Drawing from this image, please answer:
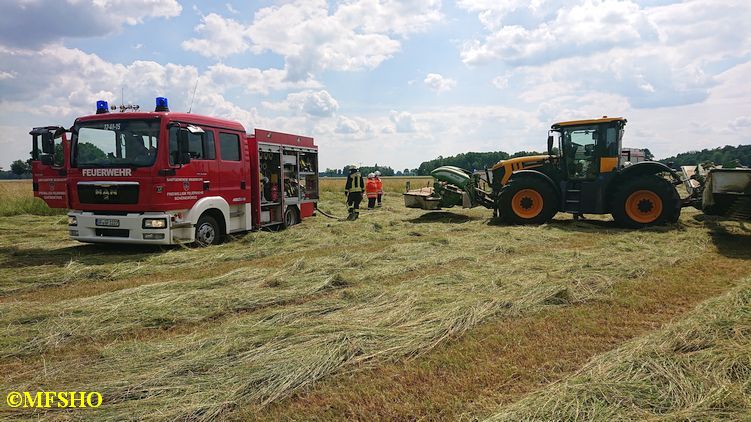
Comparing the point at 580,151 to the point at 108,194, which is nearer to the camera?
the point at 108,194

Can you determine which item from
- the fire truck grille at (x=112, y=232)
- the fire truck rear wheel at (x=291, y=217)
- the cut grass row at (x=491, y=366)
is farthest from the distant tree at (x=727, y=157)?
the fire truck grille at (x=112, y=232)

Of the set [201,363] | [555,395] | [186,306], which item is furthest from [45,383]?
[555,395]

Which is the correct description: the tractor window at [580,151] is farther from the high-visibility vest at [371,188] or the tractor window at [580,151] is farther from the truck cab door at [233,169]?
the truck cab door at [233,169]

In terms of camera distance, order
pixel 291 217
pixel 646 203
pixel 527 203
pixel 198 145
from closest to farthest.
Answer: pixel 198 145 < pixel 646 203 < pixel 527 203 < pixel 291 217

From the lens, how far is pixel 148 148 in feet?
24.5

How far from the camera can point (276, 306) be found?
15.2 feet

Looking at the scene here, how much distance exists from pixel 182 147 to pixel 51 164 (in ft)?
8.71

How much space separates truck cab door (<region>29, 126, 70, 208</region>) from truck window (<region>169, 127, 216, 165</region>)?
201 cm

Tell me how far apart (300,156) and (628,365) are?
9.56 metres

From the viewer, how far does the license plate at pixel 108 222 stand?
24.8 feet

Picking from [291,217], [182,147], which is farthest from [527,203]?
[182,147]

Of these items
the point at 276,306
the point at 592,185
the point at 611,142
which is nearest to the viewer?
the point at 276,306

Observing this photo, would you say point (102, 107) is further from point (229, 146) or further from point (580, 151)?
point (580, 151)

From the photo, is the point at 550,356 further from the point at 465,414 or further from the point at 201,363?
the point at 201,363
